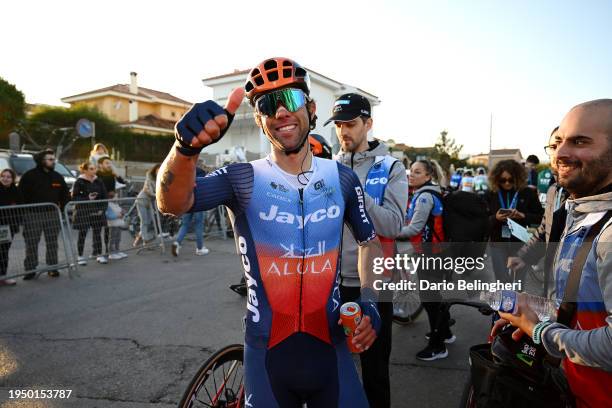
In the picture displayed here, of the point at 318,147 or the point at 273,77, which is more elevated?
the point at 273,77

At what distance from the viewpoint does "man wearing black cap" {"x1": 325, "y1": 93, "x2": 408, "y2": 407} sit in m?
2.52

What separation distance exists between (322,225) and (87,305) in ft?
15.7

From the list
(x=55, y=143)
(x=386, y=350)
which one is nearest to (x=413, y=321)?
(x=386, y=350)

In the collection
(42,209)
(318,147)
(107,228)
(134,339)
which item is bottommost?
(134,339)

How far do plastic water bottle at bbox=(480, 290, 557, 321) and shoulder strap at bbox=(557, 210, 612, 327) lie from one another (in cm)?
7

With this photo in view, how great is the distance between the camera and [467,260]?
538 cm

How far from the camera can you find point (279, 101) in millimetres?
1841

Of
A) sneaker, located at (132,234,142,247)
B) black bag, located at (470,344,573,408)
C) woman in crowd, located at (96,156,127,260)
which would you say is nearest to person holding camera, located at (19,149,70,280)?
woman in crowd, located at (96,156,127,260)

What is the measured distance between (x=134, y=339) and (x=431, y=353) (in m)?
3.08

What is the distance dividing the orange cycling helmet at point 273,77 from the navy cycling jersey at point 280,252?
36 cm

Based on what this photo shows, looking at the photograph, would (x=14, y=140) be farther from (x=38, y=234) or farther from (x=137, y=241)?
(x=38, y=234)

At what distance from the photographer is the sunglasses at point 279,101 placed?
1.84 m

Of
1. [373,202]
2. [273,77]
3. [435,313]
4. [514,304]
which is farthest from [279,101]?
[435,313]

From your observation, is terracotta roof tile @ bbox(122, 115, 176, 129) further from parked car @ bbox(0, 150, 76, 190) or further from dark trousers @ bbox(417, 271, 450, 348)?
dark trousers @ bbox(417, 271, 450, 348)
